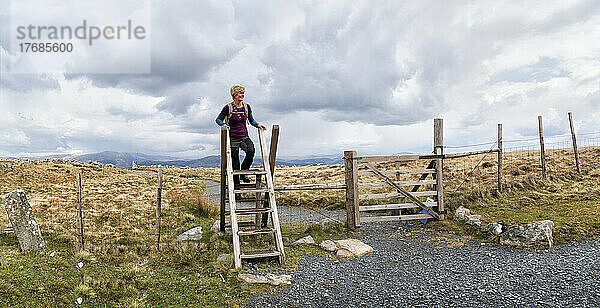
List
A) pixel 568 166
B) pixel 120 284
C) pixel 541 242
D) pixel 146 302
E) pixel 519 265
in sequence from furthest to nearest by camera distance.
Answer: pixel 568 166
pixel 541 242
pixel 519 265
pixel 120 284
pixel 146 302

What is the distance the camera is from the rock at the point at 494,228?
968 centimetres

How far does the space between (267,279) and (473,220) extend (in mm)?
7082

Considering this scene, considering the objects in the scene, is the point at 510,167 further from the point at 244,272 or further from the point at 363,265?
the point at 244,272

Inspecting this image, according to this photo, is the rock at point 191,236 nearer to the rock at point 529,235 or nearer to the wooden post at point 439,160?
the wooden post at point 439,160

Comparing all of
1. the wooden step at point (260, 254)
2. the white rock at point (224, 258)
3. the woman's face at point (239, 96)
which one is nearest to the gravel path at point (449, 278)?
the wooden step at point (260, 254)

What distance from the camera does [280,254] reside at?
25.7ft

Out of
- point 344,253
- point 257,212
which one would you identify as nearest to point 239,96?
point 257,212

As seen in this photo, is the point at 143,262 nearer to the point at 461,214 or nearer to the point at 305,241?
the point at 305,241

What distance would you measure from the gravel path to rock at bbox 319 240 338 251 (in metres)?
0.78

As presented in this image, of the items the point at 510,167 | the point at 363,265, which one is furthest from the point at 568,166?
the point at 363,265

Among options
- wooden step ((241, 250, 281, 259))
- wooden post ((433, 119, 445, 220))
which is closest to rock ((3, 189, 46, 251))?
wooden step ((241, 250, 281, 259))

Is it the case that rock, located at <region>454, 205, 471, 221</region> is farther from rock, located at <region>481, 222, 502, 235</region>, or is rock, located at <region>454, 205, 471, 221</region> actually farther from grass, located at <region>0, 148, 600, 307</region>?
rock, located at <region>481, 222, 502, 235</region>

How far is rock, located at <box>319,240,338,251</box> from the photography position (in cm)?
914

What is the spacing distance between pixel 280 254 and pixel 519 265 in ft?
17.3
